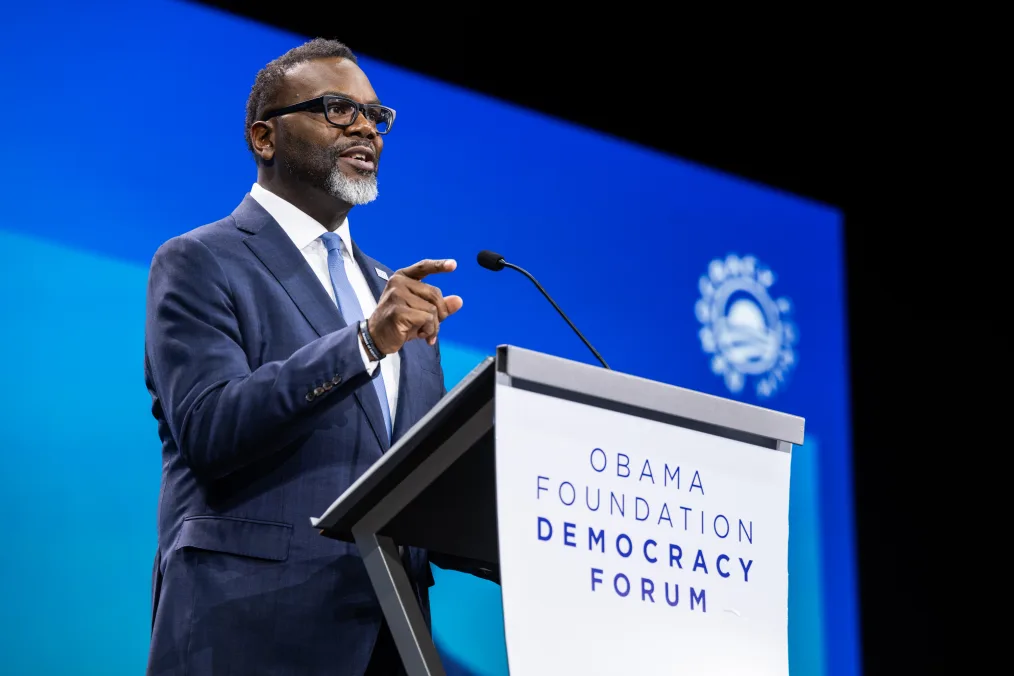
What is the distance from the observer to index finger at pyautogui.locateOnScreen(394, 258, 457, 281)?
1537mm

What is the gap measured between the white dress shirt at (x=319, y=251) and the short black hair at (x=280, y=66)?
0.55 ft

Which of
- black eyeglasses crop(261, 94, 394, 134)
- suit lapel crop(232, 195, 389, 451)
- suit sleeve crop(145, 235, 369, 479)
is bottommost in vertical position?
suit sleeve crop(145, 235, 369, 479)

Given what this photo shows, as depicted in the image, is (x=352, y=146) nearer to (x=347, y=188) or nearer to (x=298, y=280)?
(x=347, y=188)

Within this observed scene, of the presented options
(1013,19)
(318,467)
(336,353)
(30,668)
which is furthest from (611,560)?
(1013,19)

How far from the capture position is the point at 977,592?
163 inches

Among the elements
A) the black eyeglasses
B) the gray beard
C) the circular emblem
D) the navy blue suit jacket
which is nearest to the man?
the navy blue suit jacket

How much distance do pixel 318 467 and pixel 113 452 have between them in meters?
0.91

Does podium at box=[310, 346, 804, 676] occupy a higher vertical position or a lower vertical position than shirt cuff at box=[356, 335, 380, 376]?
lower

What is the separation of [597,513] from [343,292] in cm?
86

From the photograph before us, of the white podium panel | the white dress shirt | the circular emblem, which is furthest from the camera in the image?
the circular emblem

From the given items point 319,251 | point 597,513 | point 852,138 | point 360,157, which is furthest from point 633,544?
point 852,138

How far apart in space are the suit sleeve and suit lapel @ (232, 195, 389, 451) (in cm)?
11

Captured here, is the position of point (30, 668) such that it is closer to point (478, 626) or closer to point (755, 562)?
point (478, 626)

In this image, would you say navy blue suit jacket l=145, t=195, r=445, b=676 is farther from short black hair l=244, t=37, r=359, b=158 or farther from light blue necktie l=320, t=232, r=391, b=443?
short black hair l=244, t=37, r=359, b=158
